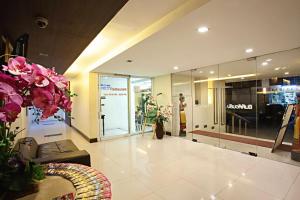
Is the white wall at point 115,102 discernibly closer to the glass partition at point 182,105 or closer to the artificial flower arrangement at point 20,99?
the glass partition at point 182,105

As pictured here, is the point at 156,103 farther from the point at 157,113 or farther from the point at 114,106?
the point at 114,106

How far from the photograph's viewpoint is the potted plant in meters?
6.28

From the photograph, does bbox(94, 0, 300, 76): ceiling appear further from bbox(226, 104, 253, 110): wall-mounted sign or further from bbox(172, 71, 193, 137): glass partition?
bbox(172, 71, 193, 137): glass partition

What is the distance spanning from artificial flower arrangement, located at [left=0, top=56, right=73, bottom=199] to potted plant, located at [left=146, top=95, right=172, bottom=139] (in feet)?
17.8

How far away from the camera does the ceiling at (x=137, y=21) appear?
224cm

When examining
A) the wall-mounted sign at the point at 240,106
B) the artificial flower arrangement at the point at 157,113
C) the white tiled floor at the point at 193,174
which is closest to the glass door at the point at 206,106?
the wall-mounted sign at the point at 240,106

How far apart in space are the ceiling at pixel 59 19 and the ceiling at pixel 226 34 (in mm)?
945

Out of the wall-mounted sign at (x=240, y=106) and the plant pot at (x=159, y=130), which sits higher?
the wall-mounted sign at (x=240, y=106)

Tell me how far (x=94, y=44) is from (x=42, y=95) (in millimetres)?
3412

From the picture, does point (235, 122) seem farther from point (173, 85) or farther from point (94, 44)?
point (94, 44)

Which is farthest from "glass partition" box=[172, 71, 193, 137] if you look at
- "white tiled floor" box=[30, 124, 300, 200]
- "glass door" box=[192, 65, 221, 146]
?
"white tiled floor" box=[30, 124, 300, 200]

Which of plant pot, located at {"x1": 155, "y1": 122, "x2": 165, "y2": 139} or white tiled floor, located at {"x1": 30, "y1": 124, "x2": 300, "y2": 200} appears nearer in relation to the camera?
white tiled floor, located at {"x1": 30, "y1": 124, "x2": 300, "y2": 200}

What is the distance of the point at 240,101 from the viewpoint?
5.58 meters

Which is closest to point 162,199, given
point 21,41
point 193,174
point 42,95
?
point 193,174
